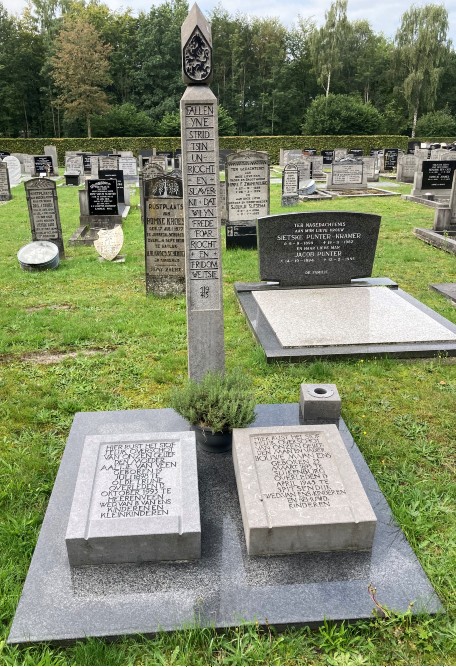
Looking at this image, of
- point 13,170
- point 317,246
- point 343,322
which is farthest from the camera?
point 13,170

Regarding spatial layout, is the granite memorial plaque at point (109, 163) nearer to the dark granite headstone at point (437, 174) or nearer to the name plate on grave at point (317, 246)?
the dark granite headstone at point (437, 174)

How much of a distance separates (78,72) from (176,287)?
36.8 m

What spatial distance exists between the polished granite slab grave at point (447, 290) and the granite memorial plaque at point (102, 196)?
7.64 metres

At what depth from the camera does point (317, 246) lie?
Result: 7191mm

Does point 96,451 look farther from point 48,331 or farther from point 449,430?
point 48,331

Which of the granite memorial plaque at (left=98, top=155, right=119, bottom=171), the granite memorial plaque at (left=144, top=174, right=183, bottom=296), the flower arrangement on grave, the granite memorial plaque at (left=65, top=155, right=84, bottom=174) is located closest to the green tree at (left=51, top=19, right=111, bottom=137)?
the granite memorial plaque at (left=65, top=155, right=84, bottom=174)

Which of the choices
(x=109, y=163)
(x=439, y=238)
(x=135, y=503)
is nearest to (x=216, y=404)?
(x=135, y=503)

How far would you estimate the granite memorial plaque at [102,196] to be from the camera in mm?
12225

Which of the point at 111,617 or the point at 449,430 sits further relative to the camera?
the point at 449,430

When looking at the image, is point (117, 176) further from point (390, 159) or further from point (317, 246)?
point (390, 159)

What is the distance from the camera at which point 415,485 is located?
3654 millimetres

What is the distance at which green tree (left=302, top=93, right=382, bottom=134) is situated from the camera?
1553 inches

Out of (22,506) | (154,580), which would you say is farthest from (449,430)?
(22,506)

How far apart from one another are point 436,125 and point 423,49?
223 inches
